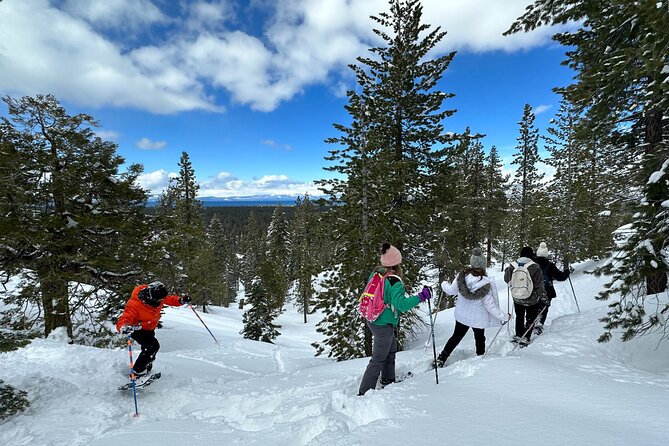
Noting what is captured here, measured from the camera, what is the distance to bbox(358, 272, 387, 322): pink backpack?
4684 mm

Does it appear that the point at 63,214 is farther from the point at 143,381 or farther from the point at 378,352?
the point at 378,352

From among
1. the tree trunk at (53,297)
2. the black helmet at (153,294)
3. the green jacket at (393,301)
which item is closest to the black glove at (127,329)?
the black helmet at (153,294)

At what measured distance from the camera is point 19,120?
9.40 m

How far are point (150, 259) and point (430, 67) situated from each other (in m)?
12.6

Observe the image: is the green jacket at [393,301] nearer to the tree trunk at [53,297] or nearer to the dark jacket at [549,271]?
the dark jacket at [549,271]

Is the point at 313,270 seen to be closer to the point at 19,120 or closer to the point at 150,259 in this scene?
the point at 150,259

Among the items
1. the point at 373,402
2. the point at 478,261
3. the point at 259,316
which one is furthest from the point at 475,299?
the point at 259,316

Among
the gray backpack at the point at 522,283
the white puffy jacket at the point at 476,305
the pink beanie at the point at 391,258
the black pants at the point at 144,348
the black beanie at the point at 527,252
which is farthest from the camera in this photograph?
the black beanie at the point at 527,252

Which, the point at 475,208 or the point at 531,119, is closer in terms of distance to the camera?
the point at 475,208

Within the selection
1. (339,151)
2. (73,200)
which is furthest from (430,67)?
(73,200)

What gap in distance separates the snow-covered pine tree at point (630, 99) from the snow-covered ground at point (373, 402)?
4.87 ft

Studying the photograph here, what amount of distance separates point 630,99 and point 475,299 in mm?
6444

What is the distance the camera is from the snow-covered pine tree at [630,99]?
16.4 ft

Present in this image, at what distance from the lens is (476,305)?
18.6ft
